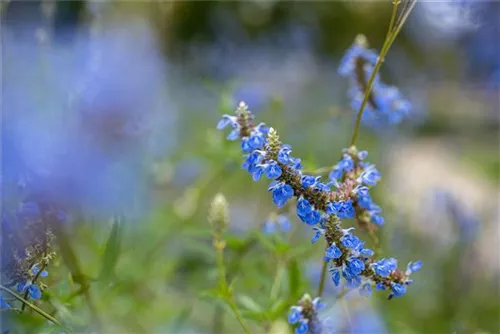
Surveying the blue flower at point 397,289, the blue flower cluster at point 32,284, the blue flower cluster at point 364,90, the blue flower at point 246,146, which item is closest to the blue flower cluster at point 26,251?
the blue flower cluster at point 32,284

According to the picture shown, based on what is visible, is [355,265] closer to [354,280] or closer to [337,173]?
[354,280]

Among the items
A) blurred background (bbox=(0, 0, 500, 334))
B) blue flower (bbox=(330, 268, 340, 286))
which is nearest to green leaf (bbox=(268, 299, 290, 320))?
blurred background (bbox=(0, 0, 500, 334))

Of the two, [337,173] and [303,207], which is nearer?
[303,207]

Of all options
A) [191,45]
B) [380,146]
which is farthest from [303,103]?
[380,146]

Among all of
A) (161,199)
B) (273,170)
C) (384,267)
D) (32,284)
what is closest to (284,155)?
(273,170)

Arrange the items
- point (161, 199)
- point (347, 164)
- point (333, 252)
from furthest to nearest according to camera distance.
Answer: point (161, 199) < point (347, 164) < point (333, 252)

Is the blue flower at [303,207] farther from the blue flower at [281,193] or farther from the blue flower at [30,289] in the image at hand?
the blue flower at [30,289]

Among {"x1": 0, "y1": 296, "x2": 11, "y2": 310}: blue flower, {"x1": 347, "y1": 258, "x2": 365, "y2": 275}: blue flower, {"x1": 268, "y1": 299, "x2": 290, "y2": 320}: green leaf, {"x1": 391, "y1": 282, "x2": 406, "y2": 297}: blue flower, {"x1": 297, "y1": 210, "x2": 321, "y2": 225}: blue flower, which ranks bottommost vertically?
{"x1": 0, "y1": 296, "x2": 11, "y2": 310}: blue flower

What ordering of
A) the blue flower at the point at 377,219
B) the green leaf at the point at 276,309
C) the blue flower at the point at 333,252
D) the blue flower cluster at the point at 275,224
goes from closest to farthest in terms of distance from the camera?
the blue flower at the point at 333,252 → the blue flower at the point at 377,219 → the green leaf at the point at 276,309 → the blue flower cluster at the point at 275,224

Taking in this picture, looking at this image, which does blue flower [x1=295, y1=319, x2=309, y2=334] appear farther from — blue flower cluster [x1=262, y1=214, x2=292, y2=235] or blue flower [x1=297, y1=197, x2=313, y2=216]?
blue flower cluster [x1=262, y1=214, x2=292, y2=235]
